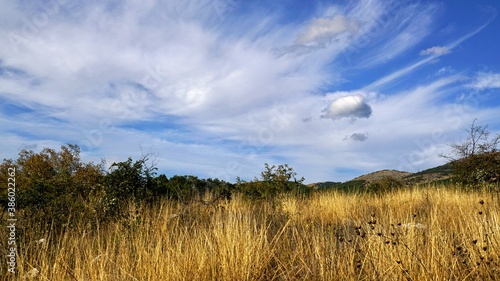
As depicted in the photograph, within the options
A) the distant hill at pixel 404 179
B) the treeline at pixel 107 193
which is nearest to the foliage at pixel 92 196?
the treeline at pixel 107 193

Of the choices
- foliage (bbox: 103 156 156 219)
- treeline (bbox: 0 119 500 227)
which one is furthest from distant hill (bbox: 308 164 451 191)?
foliage (bbox: 103 156 156 219)

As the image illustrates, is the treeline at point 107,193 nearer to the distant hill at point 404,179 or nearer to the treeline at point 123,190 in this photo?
the treeline at point 123,190

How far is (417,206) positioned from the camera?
1154cm

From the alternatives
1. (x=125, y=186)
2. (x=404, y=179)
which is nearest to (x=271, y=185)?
(x=125, y=186)

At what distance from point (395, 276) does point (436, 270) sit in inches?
16.3

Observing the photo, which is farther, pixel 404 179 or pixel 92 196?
pixel 404 179

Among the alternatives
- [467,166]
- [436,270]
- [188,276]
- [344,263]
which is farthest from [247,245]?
[467,166]

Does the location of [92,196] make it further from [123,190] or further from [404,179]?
[404,179]

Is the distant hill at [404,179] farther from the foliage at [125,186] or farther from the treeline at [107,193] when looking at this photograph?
the foliage at [125,186]

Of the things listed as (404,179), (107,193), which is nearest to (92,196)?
(107,193)

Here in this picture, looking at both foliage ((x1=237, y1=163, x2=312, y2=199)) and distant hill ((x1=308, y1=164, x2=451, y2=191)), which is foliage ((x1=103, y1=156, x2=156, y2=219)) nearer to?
foliage ((x1=237, y1=163, x2=312, y2=199))

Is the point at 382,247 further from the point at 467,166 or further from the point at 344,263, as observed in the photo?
the point at 467,166

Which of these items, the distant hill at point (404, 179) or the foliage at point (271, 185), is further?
the distant hill at point (404, 179)

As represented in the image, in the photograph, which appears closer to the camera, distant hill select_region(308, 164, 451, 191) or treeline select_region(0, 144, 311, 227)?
treeline select_region(0, 144, 311, 227)
